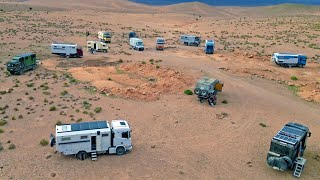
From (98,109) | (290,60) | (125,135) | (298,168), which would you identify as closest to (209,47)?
(290,60)

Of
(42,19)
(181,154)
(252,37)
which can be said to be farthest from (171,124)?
(42,19)

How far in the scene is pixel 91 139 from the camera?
29438 mm

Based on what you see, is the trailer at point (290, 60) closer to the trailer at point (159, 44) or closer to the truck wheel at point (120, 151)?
the trailer at point (159, 44)

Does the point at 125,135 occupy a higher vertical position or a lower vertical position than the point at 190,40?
lower

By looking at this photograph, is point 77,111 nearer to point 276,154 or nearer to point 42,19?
point 276,154

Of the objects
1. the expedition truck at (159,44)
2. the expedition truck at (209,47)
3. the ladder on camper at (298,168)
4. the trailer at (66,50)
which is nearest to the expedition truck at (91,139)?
the ladder on camper at (298,168)

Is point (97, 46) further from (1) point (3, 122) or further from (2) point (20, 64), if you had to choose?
(1) point (3, 122)

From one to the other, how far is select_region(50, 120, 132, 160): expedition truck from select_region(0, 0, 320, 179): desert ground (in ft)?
2.60

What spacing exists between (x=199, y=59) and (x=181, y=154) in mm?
40678

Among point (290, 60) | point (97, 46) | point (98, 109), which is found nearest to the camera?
point (98, 109)

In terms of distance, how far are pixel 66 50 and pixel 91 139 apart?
40109 mm

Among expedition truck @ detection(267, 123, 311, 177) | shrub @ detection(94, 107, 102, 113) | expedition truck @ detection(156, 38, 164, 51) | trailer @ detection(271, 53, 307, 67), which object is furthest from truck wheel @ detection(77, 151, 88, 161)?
expedition truck @ detection(156, 38, 164, 51)

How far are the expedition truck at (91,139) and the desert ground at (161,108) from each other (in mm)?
792

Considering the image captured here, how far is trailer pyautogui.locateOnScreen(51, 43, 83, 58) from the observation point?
66.2 m
